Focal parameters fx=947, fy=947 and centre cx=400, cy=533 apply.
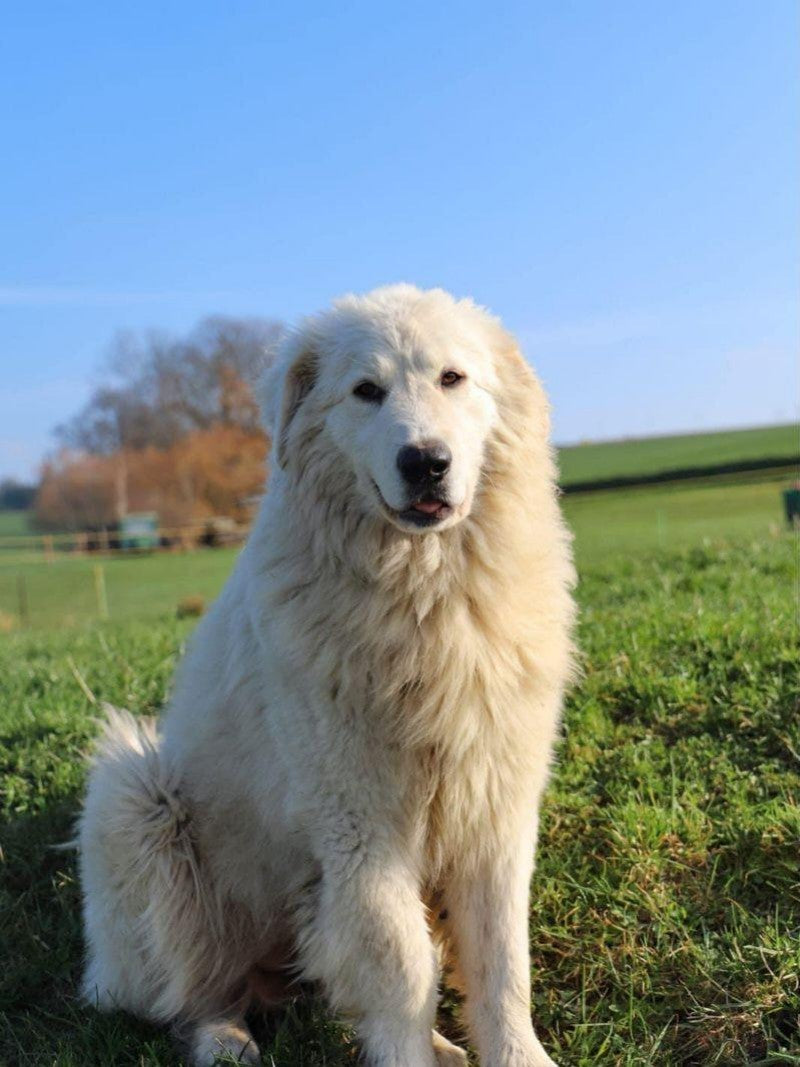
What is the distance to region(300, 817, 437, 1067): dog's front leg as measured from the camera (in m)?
2.64

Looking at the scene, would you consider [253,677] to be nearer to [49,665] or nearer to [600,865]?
[600,865]

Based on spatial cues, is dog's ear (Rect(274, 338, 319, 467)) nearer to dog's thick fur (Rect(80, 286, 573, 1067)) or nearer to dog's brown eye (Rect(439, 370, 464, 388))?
dog's thick fur (Rect(80, 286, 573, 1067))

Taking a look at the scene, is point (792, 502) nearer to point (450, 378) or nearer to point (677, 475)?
point (450, 378)

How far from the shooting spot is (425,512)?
2.73 meters

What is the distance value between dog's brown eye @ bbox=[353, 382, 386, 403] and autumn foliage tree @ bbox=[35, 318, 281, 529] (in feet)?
158

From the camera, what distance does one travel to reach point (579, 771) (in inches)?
158

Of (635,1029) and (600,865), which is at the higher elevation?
(600,865)

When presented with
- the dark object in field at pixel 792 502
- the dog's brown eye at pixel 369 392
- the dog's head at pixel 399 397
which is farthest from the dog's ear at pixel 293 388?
the dark object in field at pixel 792 502

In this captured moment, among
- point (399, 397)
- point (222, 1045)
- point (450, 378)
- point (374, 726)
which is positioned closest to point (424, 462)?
point (399, 397)

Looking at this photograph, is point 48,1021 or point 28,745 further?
point 28,745

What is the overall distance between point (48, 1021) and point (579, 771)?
2.25 metres

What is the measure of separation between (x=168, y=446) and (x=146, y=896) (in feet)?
191

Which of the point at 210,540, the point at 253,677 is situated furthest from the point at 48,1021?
the point at 210,540

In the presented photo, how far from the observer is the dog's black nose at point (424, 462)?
264 centimetres
